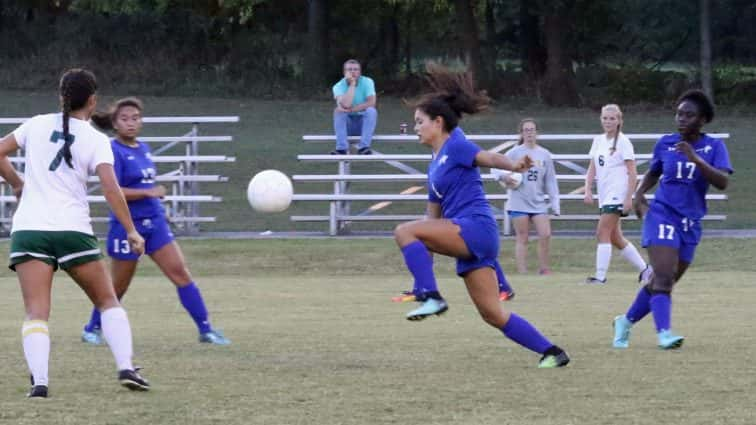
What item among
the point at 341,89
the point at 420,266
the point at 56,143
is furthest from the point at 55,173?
the point at 341,89

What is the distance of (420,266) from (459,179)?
56cm

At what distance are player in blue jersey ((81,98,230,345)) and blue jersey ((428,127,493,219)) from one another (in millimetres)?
2529

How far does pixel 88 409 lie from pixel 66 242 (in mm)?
881

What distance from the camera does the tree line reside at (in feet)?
134

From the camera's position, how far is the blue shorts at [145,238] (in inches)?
404

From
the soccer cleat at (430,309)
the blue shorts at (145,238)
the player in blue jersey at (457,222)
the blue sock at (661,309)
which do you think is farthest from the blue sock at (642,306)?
the blue shorts at (145,238)

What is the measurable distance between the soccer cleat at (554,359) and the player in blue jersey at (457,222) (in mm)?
73

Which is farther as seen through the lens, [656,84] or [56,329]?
[656,84]

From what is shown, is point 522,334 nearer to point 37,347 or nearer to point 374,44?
point 37,347

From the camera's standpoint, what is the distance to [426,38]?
48.8m

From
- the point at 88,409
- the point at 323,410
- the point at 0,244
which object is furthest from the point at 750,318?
the point at 0,244

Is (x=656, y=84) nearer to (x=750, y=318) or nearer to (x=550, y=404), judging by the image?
(x=750, y=318)

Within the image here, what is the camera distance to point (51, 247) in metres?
7.58

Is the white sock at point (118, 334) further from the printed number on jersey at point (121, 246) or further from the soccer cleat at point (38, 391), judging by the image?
the printed number on jersey at point (121, 246)
